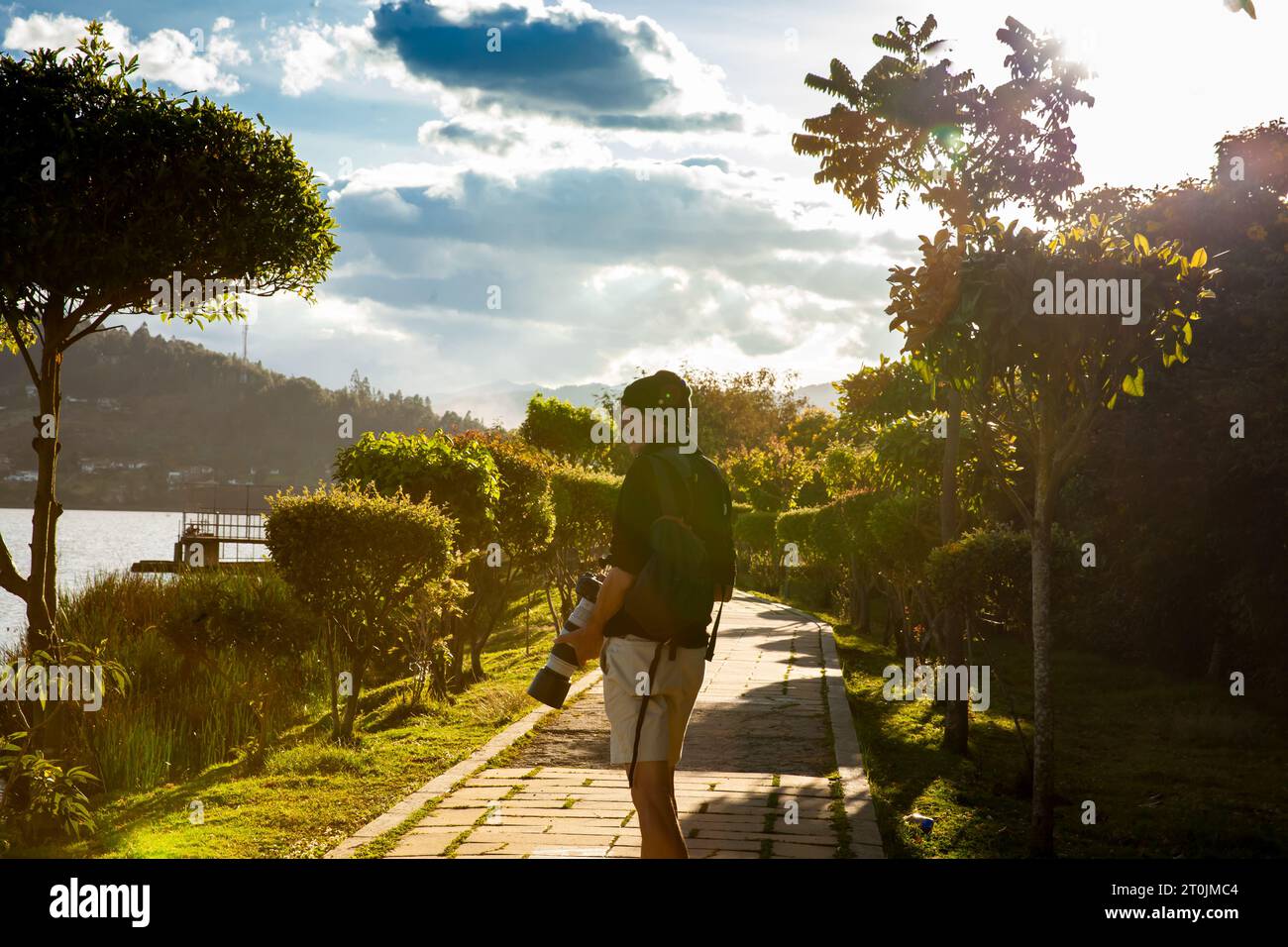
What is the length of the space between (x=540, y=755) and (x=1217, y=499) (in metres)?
11.7

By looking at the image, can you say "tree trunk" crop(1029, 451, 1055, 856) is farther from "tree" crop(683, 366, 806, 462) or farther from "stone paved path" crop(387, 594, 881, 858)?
"tree" crop(683, 366, 806, 462)

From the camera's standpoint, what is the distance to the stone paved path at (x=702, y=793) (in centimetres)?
540

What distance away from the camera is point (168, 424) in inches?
3538

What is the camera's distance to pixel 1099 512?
19141 mm

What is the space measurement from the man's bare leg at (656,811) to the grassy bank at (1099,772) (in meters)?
2.24

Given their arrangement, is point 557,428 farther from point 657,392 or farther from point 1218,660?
point 657,392

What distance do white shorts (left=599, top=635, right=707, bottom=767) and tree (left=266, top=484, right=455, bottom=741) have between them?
A: 4618 mm

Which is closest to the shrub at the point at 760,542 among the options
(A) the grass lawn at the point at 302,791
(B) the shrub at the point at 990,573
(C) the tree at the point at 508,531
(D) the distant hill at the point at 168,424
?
(C) the tree at the point at 508,531

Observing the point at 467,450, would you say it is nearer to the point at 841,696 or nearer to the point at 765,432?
the point at 841,696

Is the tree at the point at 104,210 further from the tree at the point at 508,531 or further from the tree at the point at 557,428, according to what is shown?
the tree at the point at 557,428

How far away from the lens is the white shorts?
3814 millimetres

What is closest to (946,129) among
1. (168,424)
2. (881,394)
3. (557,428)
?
(881,394)

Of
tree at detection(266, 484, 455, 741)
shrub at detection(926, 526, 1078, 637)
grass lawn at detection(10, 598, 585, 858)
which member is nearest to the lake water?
tree at detection(266, 484, 455, 741)
